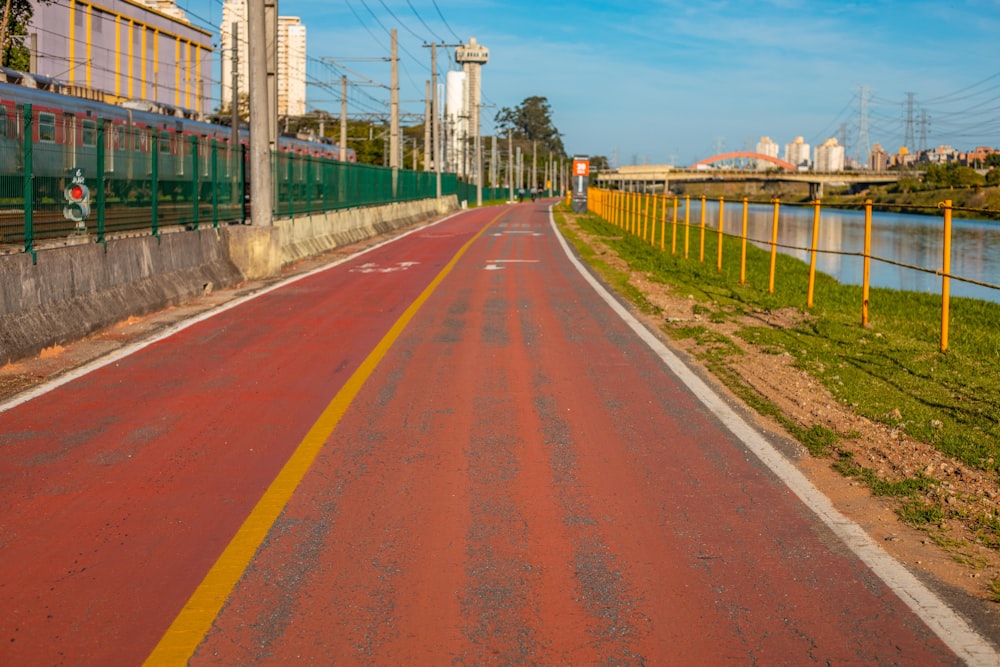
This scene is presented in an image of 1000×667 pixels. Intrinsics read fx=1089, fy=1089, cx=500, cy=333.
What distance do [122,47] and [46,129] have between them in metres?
69.6

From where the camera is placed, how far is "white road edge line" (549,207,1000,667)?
4660 mm

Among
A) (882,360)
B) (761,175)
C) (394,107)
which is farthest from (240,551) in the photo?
(761,175)

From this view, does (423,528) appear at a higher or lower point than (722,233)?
lower

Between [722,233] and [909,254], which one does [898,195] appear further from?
[722,233]

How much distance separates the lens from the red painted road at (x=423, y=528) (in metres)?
4.66

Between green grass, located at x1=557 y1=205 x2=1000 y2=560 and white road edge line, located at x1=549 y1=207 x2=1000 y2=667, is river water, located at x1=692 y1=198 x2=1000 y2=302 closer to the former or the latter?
green grass, located at x1=557 y1=205 x2=1000 y2=560

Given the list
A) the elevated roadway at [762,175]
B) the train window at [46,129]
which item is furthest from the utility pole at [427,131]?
the elevated roadway at [762,175]

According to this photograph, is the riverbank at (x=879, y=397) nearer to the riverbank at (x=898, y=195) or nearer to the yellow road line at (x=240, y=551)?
the riverbank at (x=898, y=195)

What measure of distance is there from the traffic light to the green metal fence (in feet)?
0.13

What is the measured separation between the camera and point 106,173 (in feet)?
A: 49.2

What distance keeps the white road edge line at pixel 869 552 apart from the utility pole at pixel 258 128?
13307 millimetres

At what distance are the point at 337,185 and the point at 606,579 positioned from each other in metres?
29.6

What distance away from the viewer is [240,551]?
5.66 metres

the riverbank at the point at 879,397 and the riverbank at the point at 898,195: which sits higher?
the riverbank at the point at 898,195
